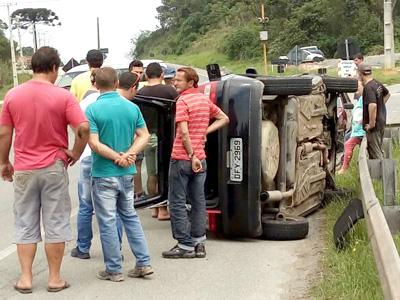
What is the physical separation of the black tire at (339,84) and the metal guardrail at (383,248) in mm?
3484

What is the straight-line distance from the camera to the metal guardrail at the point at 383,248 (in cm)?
373

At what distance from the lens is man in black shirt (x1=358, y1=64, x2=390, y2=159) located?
10219 millimetres

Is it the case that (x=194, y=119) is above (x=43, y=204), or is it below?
above

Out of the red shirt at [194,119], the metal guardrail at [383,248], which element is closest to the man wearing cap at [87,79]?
the red shirt at [194,119]

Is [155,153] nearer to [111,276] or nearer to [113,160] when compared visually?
[113,160]

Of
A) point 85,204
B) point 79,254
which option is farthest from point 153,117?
point 79,254

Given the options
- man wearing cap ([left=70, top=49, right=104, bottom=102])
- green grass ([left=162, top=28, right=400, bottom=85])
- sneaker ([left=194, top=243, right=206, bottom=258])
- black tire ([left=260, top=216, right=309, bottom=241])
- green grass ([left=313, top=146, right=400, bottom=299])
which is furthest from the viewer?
green grass ([left=162, top=28, right=400, bottom=85])

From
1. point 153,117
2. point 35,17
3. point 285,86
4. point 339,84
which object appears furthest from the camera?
point 35,17

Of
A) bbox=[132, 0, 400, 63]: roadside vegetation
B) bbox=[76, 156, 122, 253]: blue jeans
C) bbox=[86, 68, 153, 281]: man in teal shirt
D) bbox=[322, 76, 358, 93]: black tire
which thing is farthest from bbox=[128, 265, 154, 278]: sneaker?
bbox=[132, 0, 400, 63]: roadside vegetation

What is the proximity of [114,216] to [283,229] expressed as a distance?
206cm

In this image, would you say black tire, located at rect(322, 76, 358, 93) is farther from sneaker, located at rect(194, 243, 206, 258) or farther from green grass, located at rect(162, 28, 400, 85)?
green grass, located at rect(162, 28, 400, 85)

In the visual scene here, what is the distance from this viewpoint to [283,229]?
24.6 ft

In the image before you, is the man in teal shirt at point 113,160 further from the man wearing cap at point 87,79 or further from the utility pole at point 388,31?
the utility pole at point 388,31

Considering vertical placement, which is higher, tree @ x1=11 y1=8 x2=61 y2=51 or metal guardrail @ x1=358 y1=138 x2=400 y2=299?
tree @ x1=11 y1=8 x2=61 y2=51
